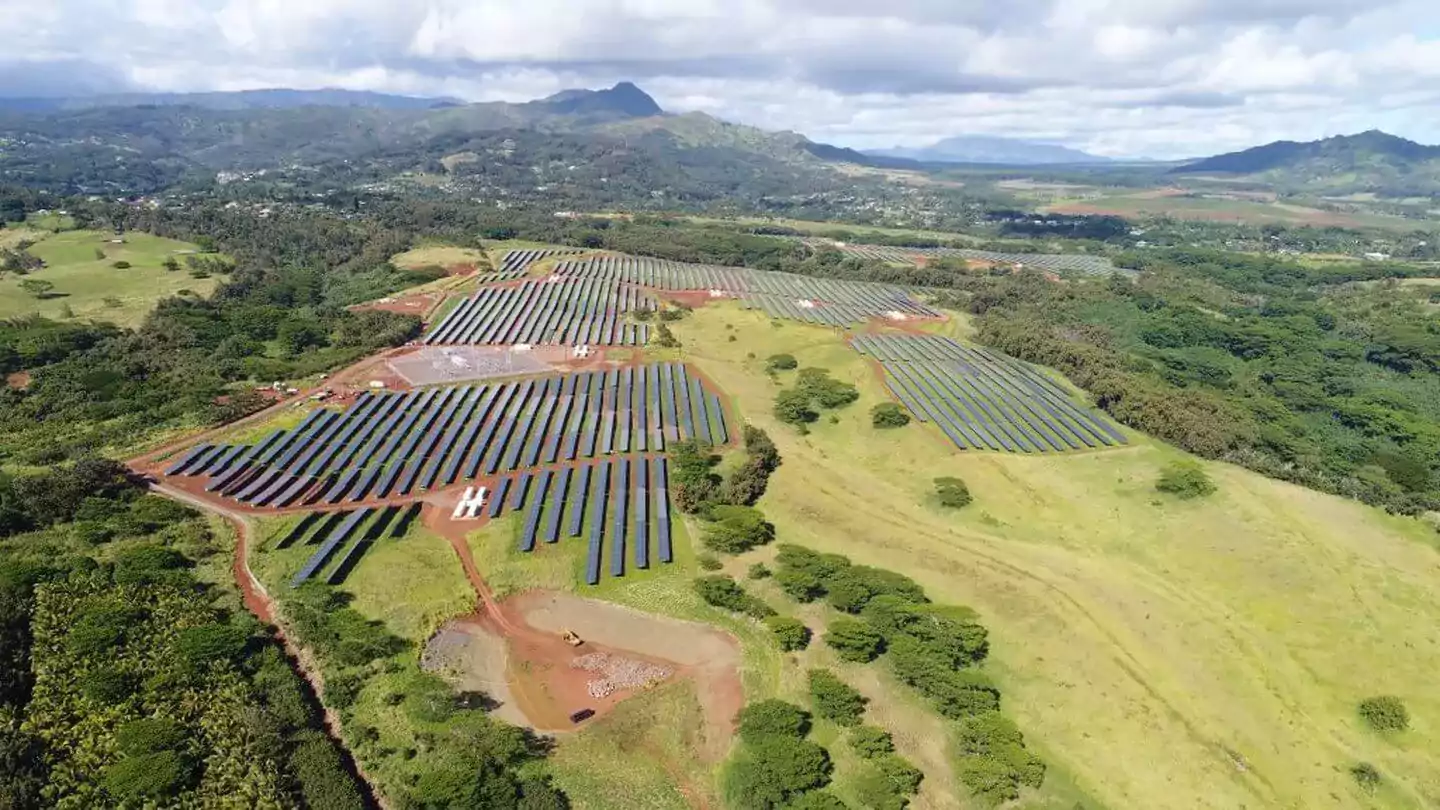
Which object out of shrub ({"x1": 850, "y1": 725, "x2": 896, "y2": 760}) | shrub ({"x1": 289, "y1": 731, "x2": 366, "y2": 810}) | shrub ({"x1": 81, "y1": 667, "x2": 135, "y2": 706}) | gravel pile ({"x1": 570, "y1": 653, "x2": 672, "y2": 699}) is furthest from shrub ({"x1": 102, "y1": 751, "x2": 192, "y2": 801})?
shrub ({"x1": 850, "y1": 725, "x2": 896, "y2": 760})

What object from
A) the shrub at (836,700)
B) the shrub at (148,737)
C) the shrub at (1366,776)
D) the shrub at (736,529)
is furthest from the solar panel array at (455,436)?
the shrub at (1366,776)

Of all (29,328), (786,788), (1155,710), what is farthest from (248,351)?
(1155,710)

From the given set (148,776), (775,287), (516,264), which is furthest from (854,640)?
(516,264)

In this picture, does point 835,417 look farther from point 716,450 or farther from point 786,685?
point 786,685

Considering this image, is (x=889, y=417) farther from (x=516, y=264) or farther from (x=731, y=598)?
(x=516, y=264)

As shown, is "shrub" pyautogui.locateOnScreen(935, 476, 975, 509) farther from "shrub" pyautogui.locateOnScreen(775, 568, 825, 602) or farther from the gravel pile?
the gravel pile

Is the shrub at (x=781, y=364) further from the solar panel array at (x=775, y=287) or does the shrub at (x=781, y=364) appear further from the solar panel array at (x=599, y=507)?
the solar panel array at (x=599, y=507)

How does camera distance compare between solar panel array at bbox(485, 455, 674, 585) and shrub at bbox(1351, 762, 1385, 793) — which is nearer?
shrub at bbox(1351, 762, 1385, 793)
